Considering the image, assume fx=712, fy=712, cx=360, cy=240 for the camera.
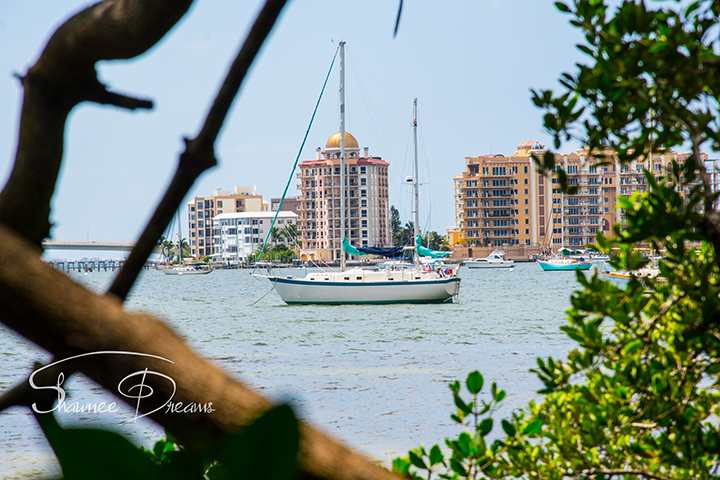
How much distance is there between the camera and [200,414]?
18.6 inches

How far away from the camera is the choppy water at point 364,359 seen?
10670 mm

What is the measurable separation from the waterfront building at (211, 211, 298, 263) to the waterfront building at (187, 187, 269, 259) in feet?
17.5

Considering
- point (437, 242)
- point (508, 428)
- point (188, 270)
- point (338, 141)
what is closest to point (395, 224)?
point (437, 242)

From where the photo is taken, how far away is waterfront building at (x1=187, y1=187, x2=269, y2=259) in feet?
444

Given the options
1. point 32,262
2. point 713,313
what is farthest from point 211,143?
point 713,313

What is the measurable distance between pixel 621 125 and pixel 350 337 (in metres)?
23.8

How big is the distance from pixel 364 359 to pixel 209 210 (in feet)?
397

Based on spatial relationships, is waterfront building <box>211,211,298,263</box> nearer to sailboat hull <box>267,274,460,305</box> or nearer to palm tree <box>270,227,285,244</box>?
palm tree <box>270,227,285,244</box>

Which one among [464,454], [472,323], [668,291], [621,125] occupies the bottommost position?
[472,323]

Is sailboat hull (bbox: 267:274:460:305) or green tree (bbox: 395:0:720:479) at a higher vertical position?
green tree (bbox: 395:0:720:479)

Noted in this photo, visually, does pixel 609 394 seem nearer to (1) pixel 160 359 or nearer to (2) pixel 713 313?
(2) pixel 713 313

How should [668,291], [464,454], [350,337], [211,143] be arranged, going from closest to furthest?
[211,143]
[668,291]
[464,454]
[350,337]

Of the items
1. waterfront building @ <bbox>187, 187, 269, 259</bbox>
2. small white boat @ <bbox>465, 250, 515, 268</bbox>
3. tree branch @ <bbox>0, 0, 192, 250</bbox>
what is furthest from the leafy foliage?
waterfront building @ <bbox>187, 187, 269, 259</bbox>

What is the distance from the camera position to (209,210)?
137 metres
